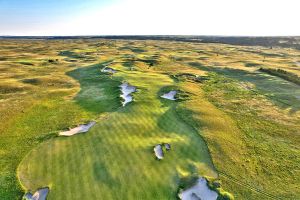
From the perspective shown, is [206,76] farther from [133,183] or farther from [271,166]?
[133,183]

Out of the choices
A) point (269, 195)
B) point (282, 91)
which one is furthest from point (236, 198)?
point (282, 91)

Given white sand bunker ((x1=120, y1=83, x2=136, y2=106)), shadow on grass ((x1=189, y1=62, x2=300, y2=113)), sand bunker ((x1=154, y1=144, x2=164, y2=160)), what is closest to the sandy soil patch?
sand bunker ((x1=154, y1=144, x2=164, y2=160))

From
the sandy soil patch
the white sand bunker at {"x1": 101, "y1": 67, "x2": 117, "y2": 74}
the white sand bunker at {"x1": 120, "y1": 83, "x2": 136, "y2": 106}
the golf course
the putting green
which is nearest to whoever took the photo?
the putting green

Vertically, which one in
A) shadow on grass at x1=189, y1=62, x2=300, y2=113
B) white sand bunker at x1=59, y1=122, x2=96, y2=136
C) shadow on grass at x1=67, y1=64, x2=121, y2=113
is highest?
white sand bunker at x1=59, y1=122, x2=96, y2=136

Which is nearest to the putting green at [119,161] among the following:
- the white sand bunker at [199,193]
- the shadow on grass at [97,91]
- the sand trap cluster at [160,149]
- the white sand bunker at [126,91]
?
the sand trap cluster at [160,149]

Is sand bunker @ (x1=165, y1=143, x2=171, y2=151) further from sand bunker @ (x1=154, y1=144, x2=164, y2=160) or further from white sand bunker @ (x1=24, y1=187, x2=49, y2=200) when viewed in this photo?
white sand bunker @ (x1=24, y1=187, x2=49, y2=200)

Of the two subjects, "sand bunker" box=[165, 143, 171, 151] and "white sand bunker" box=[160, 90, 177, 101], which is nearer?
"sand bunker" box=[165, 143, 171, 151]

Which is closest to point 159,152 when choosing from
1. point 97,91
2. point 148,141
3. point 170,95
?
point 148,141
